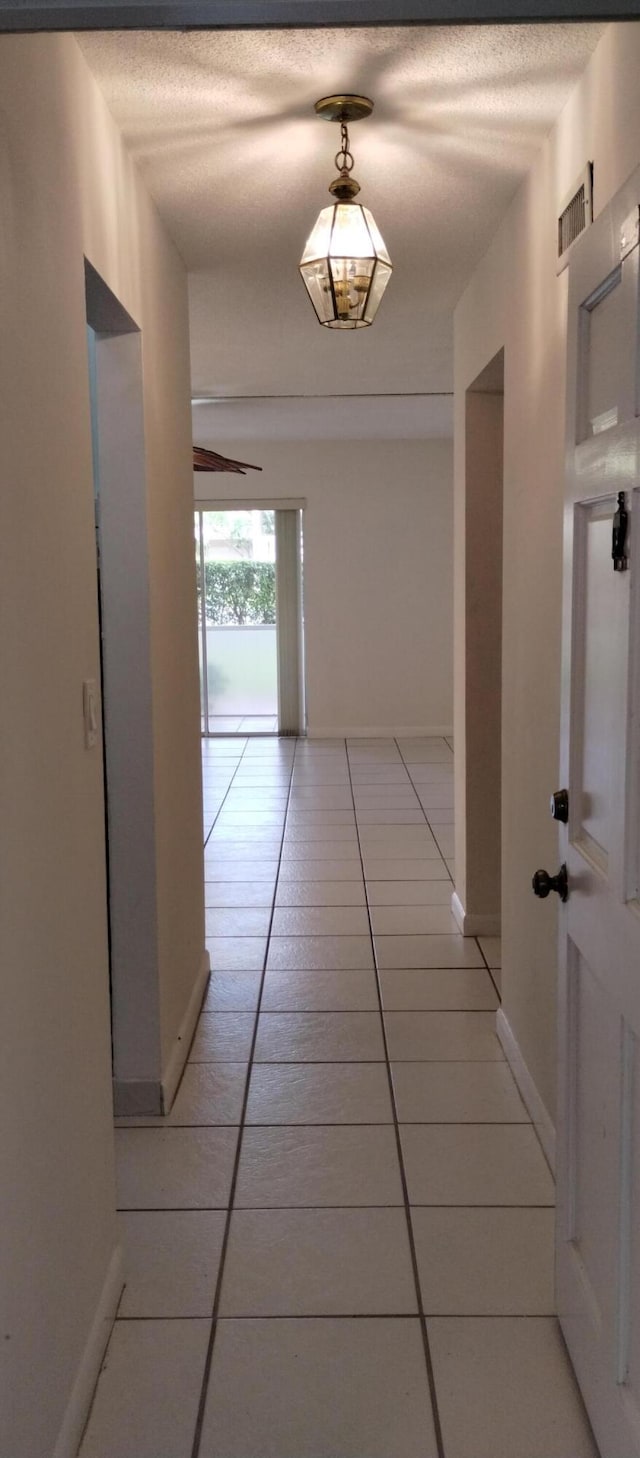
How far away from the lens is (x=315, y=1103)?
3.01 meters

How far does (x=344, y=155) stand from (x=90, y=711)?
1.44 metres

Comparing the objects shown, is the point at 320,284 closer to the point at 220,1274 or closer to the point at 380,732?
the point at 220,1274

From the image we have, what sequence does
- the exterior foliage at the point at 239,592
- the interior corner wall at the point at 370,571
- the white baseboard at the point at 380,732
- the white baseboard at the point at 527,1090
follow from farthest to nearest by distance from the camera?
1. the exterior foliage at the point at 239,592
2. the white baseboard at the point at 380,732
3. the interior corner wall at the point at 370,571
4. the white baseboard at the point at 527,1090

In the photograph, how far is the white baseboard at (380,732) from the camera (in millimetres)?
9430

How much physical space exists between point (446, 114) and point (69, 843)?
179 cm

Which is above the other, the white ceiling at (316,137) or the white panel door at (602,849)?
the white ceiling at (316,137)

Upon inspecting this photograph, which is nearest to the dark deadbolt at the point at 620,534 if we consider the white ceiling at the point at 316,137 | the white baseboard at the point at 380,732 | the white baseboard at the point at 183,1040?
the white ceiling at the point at 316,137

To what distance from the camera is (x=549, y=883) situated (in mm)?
1935

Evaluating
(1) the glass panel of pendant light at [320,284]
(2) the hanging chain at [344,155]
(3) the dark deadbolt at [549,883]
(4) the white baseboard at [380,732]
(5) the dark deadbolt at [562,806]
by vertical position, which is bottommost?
(4) the white baseboard at [380,732]

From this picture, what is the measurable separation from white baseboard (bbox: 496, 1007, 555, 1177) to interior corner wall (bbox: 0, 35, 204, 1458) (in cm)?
107

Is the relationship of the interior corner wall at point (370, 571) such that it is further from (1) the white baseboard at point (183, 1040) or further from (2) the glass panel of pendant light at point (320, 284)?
(2) the glass panel of pendant light at point (320, 284)

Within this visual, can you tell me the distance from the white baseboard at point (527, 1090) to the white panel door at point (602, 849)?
0.64 metres

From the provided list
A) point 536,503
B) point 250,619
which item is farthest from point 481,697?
point 250,619

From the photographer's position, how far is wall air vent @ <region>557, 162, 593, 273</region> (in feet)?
7.17
